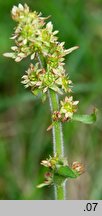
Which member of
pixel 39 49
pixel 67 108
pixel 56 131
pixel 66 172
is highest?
pixel 39 49

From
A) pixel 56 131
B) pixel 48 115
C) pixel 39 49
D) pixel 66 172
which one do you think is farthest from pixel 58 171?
pixel 48 115

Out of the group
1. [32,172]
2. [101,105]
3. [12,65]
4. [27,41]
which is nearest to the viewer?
[27,41]

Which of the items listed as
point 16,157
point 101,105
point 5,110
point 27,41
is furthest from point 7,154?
point 27,41

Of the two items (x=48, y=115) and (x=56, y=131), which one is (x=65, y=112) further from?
(x=48, y=115)

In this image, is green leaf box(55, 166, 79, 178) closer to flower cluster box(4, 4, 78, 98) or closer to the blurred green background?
flower cluster box(4, 4, 78, 98)

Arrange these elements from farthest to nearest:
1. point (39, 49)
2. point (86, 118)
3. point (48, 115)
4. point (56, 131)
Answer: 1. point (48, 115)
2. point (86, 118)
3. point (56, 131)
4. point (39, 49)
